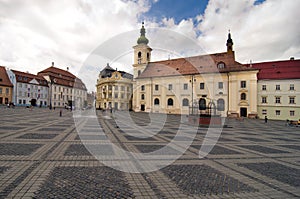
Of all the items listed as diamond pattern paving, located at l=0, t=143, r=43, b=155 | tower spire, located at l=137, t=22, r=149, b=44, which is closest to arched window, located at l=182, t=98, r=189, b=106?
tower spire, located at l=137, t=22, r=149, b=44

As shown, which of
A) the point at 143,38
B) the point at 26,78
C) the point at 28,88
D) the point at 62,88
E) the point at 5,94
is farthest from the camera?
the point at 62,88

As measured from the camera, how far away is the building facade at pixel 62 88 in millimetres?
73875

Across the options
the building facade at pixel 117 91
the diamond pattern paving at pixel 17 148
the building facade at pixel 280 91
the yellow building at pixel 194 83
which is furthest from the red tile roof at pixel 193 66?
the diamond pattern paving at pixel 17 148

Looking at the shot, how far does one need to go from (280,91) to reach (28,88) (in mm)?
78806

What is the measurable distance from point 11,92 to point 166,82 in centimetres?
5310

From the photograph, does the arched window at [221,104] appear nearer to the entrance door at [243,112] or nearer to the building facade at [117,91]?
the entrance door at [243,112]

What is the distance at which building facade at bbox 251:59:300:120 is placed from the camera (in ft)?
127

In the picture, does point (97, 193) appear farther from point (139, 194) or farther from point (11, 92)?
point (11, 92)

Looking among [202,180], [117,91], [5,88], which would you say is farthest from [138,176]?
[5,88]

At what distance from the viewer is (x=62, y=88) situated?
3051 inches

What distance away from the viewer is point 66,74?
82.3 m

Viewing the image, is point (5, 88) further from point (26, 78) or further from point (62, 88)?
point (62, 88)

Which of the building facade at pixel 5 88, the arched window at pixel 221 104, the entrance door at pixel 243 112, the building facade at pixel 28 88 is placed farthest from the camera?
the building facade at pixel 28 88

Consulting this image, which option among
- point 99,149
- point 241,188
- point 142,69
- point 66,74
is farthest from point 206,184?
point 66,74
